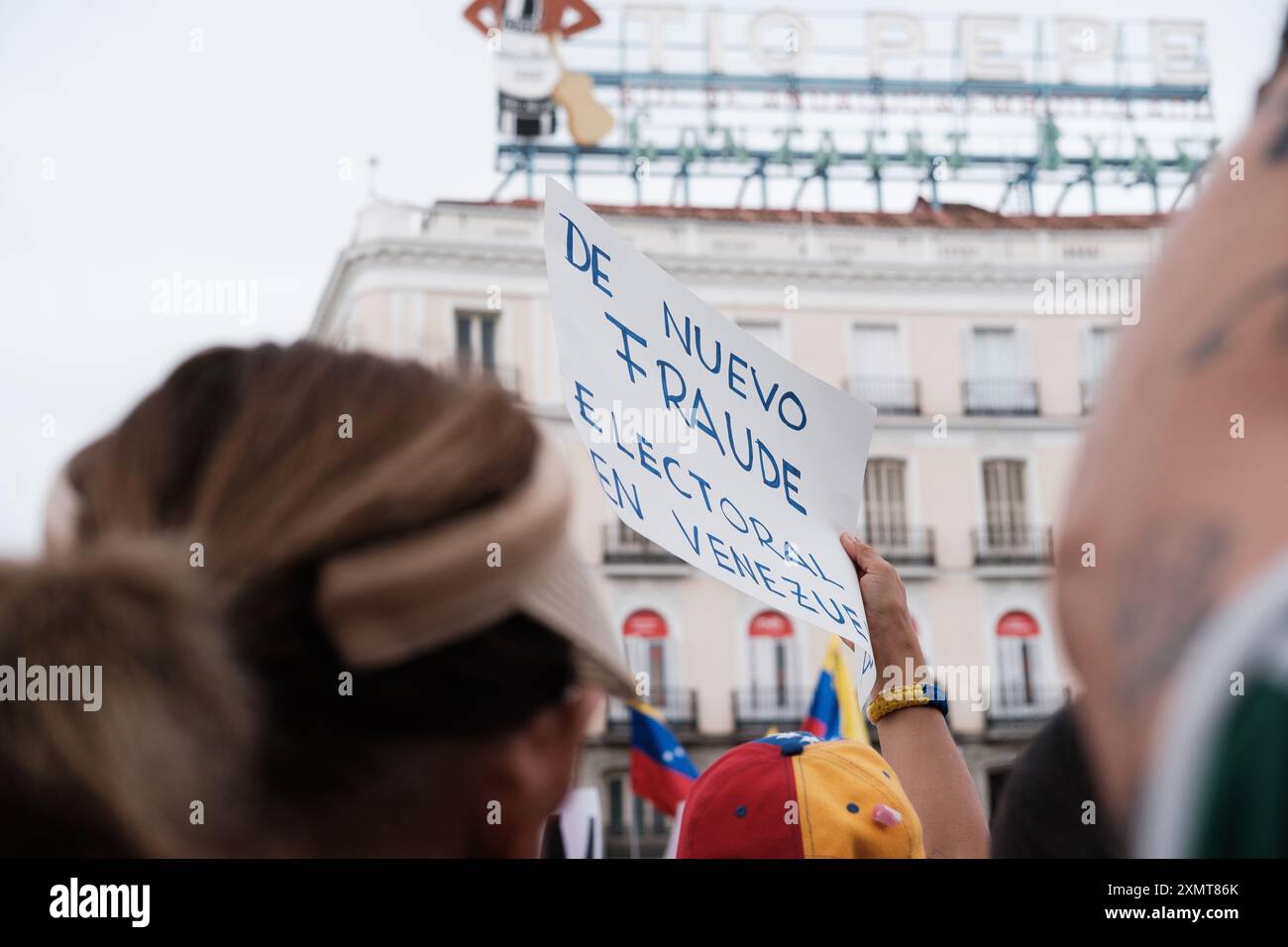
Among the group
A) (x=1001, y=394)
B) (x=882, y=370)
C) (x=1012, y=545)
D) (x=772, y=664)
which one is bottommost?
(x=772, y=664)

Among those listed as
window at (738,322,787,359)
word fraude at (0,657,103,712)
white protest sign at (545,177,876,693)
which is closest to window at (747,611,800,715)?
window at (738,322,787,359)

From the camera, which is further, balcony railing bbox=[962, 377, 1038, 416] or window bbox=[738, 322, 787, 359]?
balcony railing bbox=[962, 377, 1038, 416]

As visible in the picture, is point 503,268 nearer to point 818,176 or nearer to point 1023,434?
point 818,176

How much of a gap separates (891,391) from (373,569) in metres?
23.0

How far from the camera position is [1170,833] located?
0.36 metres

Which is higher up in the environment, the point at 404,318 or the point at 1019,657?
the point at 404,318

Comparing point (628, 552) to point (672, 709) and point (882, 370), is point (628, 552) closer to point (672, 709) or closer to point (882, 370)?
point (672, 709)

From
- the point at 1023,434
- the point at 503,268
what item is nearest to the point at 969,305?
the point at 1023,434

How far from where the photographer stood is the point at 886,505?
22844mm

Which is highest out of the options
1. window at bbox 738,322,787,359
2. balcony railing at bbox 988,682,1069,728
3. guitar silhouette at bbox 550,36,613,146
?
guitar silhouette at bbox 550,36,613,146

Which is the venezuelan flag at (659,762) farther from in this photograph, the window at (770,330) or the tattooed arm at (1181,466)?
the window at (770,330)

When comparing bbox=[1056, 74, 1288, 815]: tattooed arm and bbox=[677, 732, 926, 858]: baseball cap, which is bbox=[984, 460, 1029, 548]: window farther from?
bbox=[1056, 74, 1288, 815]: tattooed arm

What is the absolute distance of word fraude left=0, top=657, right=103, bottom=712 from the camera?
69cm

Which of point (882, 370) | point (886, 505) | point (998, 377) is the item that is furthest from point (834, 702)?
point (998, 377)
